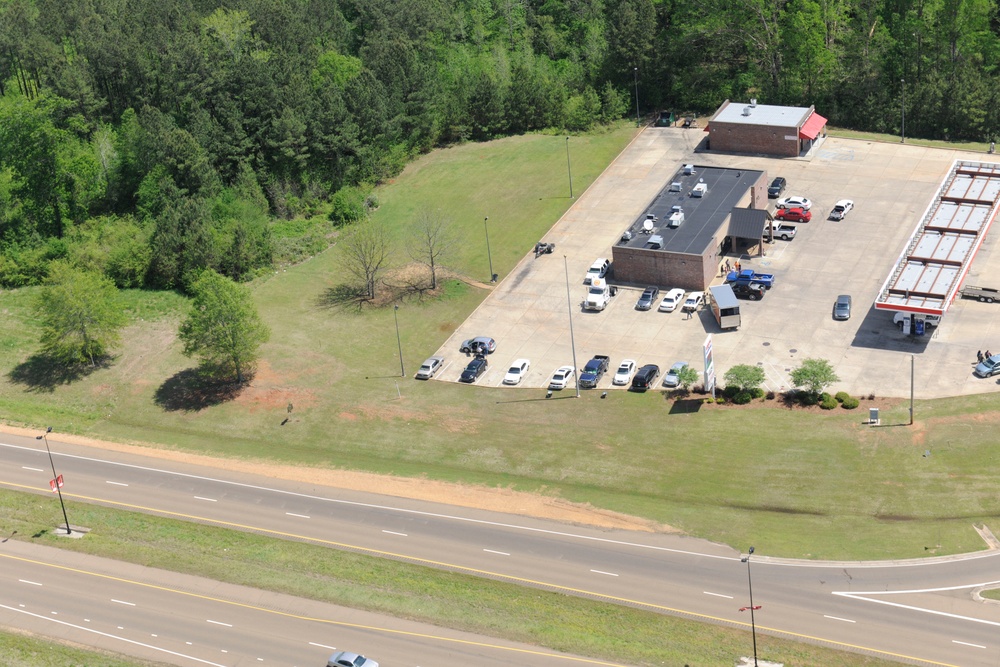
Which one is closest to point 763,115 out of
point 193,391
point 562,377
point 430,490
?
point 562,377

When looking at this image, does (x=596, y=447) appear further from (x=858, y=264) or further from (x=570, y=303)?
(x=858, y=264)

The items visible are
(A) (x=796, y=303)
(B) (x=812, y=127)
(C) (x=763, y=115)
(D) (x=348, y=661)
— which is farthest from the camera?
(C) (x=763, y=115)

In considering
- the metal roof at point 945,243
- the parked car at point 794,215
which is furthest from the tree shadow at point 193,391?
the metal roof at point 945,243

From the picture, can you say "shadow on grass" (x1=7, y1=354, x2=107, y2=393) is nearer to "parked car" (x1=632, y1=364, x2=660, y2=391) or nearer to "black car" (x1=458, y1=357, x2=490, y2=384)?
"black car" (x1=458, y1=357, x2=490, y2=384)

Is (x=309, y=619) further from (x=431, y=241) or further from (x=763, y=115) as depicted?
(x=763, y=115)

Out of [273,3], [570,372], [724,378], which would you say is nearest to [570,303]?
[570,372]

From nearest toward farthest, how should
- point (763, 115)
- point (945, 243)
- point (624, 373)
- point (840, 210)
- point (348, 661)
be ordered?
point (348, 661), point (624, 373), point (945, 243), point (840, 210), point (763, 115)

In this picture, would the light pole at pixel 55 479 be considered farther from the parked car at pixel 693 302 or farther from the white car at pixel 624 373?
the parked car at pixel 693 302
